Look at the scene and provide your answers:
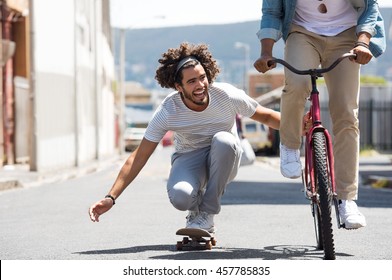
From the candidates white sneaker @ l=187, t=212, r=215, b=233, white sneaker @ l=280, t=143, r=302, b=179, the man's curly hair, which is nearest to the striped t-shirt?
the man's curly hair

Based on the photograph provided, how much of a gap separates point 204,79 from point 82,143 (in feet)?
111

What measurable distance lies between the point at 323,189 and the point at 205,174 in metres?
1.35

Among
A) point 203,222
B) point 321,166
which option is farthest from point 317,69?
point 203,222

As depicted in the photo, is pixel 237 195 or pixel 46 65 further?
pixel 46 65

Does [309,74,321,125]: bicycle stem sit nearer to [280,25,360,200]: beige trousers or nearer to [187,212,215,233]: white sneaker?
[280,25,360,200]: beige trousers

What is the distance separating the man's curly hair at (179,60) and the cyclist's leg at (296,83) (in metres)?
0.50

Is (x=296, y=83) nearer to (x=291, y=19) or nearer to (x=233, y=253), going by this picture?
(x=291, y=19)

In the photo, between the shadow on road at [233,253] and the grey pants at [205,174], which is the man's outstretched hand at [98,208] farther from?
the grey pants at [205,174]

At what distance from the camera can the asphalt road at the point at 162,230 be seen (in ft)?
23.2

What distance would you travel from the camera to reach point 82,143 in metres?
40.6

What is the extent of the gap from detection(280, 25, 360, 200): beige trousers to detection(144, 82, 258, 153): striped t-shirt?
1.32 ft

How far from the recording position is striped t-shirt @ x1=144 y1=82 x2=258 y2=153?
7180mm
